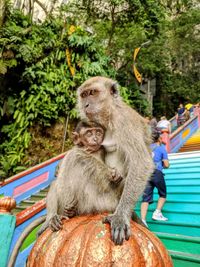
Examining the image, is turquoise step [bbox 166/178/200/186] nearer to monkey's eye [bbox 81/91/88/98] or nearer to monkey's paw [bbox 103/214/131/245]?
monkey's eye [bbox 81/91/88/98]

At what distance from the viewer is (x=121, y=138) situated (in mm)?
2775

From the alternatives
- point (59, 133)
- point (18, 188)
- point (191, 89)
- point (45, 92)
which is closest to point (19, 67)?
point (45, 92)

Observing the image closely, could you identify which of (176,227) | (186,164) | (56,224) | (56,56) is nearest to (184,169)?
(186,164)

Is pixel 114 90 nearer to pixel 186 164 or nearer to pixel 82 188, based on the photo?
pixel 82 188

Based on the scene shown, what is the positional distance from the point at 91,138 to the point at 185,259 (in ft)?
5.78

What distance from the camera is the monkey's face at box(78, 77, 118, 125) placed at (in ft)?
9.96

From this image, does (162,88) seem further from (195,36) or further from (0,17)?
(0,17)

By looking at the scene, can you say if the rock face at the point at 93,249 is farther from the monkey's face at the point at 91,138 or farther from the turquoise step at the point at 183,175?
the turquoise step at the point at 183,175

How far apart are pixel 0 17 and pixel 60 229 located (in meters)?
11.5

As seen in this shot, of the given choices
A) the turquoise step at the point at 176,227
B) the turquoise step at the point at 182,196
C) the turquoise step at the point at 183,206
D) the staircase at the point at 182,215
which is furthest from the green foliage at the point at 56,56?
the turquoise step at the point at 176,227

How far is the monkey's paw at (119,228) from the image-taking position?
6.02 feet

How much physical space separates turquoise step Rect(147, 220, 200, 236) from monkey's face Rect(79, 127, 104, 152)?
2.27 m

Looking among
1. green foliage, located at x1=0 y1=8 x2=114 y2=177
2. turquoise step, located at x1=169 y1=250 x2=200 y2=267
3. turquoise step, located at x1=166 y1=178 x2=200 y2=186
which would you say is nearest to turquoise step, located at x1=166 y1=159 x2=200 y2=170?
turquoise step, located at x1=166 y1=178 x2=200 y2=186

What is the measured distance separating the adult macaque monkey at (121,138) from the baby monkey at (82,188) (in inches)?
6.1
